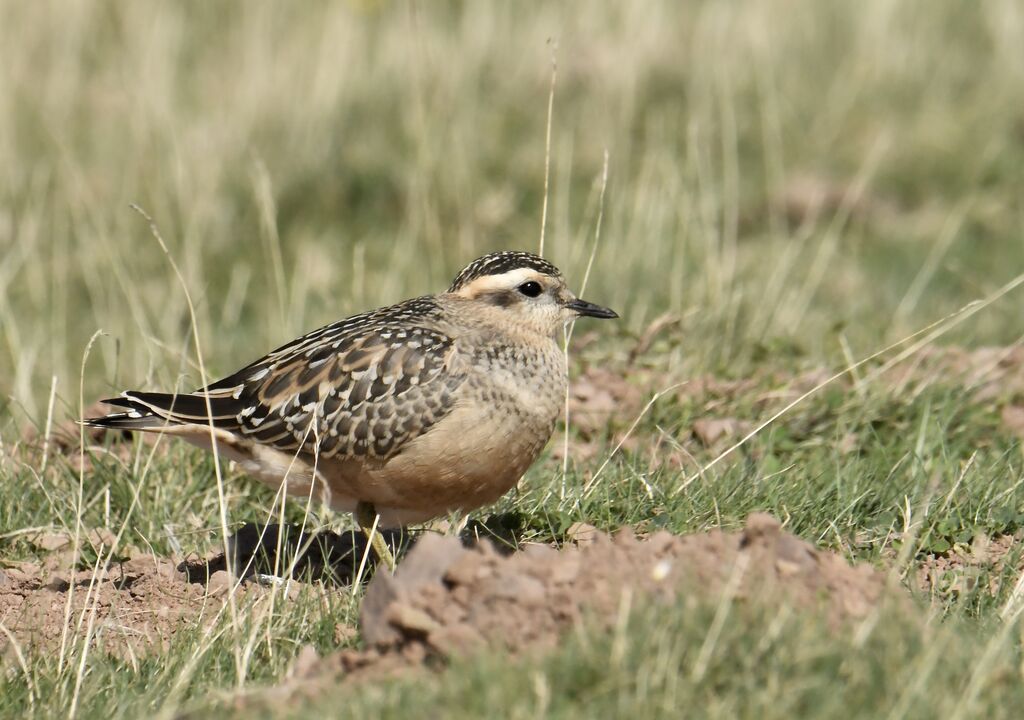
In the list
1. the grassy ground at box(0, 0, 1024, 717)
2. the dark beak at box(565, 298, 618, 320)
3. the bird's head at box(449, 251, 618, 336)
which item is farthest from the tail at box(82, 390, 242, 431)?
the dark beak at box(565, 298, 618, 320)

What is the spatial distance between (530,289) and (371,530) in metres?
1.23

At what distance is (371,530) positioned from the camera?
5918 millimetres

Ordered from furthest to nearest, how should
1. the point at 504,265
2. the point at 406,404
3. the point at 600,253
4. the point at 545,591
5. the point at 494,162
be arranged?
the point at 494,162 → the point at 600,253 → the point at 504,265 → the point at 406,404 → the point at 545,591

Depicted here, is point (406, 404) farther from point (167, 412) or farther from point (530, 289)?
point (167, 412)

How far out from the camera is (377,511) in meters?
6.09

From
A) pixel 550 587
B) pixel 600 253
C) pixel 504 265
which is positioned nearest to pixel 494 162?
pixel 600 253

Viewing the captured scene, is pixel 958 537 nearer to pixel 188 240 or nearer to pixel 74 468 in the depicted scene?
pixel 74 468

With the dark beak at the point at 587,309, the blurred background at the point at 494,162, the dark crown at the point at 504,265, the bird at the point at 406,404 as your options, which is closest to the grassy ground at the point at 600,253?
the blurred background at the point at 494,162

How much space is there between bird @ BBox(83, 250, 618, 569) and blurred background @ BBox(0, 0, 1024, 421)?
2106mm

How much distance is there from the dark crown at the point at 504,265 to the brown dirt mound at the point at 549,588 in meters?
1.85

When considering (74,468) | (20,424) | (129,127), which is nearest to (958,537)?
(74,468)

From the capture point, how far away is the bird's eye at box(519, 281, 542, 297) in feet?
20.8

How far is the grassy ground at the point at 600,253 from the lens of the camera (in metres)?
4.71

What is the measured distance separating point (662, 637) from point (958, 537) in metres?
2.12
